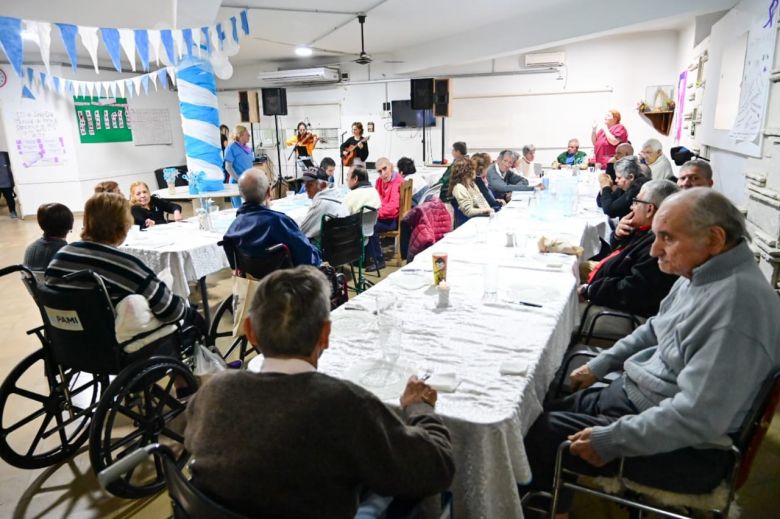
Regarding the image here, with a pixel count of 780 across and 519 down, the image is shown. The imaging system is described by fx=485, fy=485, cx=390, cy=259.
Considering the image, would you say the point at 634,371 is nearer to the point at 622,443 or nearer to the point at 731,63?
the point at 622,443

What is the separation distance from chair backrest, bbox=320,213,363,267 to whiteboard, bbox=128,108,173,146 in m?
8.88

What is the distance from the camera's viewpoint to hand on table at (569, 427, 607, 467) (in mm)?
1377

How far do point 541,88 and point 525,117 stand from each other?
22.5 inches

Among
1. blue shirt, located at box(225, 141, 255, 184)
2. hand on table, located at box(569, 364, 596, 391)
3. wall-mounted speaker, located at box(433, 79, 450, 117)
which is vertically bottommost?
hand on table, located at box(569, 364, 596, 391)

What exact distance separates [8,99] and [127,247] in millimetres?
7981

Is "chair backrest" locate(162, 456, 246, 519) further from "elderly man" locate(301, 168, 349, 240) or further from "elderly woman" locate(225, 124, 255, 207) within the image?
"elderly woman" locate(225, 124, 255, 207)

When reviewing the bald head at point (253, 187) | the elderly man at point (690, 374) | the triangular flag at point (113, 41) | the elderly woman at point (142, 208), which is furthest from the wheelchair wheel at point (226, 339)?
the triangular flag at point (113, 41)

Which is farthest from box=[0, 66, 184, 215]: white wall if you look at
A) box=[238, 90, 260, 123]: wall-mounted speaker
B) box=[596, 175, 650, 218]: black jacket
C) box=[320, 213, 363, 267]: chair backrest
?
box=[596, 175, 650, 218]: black jacket

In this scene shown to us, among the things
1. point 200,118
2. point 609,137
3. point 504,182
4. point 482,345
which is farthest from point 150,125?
point 482,345

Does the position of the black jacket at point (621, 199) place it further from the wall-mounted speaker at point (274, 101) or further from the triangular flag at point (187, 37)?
the wall-mounted speaker at point (274, 101)

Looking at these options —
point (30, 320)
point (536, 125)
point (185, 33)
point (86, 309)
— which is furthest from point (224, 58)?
point (536, 125)

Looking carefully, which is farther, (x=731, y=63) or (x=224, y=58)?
(x=224, y=58)

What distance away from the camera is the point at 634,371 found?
157 cm

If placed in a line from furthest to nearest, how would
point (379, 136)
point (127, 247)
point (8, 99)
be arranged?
1. point (379, 136)
2. point (8, 99)
3. point (127, 247)
